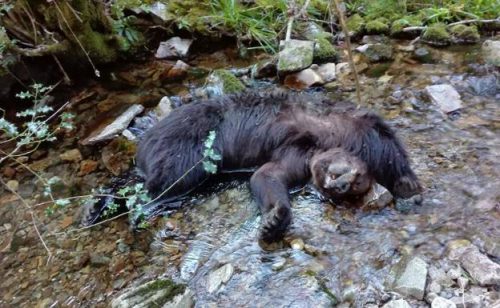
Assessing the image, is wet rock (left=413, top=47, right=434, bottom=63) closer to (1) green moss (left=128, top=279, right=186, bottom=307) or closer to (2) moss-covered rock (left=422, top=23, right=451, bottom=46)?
(2) moss-covered rock (left=422, top=23, right=451, bottom=46)

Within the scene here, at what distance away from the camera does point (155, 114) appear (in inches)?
188

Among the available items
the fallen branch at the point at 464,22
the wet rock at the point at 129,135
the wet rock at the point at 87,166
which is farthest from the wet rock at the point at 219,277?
→ the fallen branch at the point at 464,22

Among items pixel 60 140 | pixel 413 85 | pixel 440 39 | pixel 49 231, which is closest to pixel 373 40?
pixel 440 39

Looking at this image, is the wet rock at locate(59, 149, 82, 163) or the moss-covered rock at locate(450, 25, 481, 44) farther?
the moss-covered rock at locate(450, 25, 481, 44)

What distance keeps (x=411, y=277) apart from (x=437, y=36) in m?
3.70

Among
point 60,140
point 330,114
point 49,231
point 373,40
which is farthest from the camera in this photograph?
point 373,40

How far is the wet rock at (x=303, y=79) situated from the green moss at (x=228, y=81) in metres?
0.48

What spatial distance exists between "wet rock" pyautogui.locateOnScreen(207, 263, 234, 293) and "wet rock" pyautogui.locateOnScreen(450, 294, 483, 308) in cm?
119

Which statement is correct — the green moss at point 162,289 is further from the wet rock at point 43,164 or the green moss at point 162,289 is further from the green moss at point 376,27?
the green moss at point 376,27

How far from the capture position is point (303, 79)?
197 inches

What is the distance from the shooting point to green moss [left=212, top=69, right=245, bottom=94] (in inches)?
191

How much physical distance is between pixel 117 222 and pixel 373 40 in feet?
12.1

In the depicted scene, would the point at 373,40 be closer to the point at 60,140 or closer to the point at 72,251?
the point at 60,140

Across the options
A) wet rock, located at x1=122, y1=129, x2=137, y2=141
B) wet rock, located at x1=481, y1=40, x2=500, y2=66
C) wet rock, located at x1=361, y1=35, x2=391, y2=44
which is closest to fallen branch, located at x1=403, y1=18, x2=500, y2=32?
wet rock, located at x1=361, y1=35, x2=391, y2=44
